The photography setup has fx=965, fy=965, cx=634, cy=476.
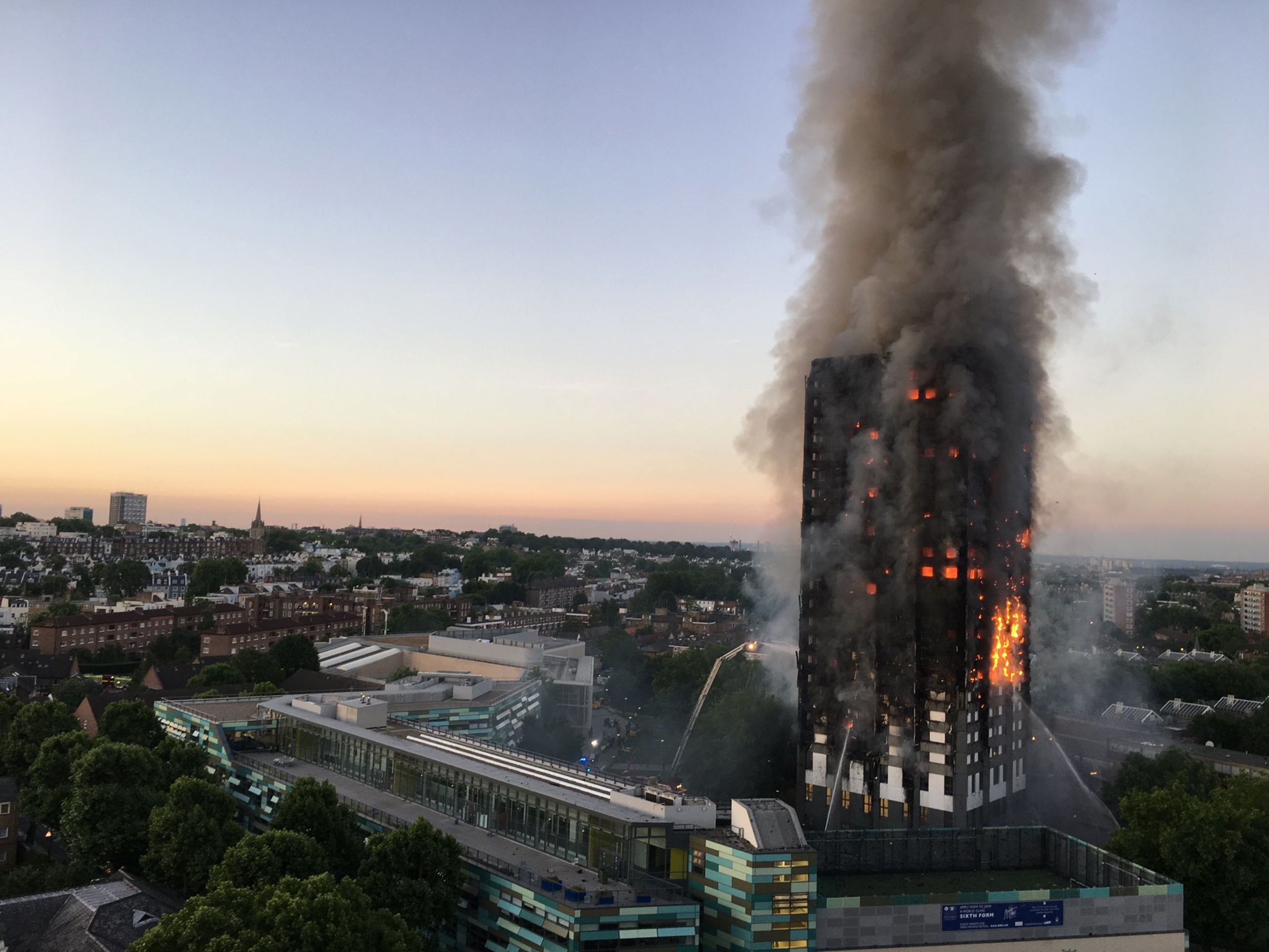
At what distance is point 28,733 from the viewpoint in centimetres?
5112

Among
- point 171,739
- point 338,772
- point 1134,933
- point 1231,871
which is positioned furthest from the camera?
point 171,739

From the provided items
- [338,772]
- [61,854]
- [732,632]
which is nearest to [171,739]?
[61,854]

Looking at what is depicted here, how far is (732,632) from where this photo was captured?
13250cm

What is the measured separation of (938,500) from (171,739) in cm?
4014

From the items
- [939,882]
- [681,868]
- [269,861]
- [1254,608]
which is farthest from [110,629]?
[1254,608]

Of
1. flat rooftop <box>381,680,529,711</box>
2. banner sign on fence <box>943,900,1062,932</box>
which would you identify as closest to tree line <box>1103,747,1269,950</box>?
banner sign on fence <box>943,900,1062,932</box>

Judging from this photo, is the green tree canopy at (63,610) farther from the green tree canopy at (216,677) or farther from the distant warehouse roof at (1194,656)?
the distant warehouse roof at (1194,656)

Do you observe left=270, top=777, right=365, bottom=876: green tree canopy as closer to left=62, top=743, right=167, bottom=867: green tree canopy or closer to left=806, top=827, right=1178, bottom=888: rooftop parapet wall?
left=62, top=743, right=167, bottom=867: green tree canopy

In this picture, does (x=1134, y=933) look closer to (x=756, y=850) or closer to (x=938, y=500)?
(x=756, y=850)

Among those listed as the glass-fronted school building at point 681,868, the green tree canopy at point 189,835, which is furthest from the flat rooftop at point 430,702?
the green tree canopy at point 189,835

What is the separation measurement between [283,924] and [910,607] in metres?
34.0

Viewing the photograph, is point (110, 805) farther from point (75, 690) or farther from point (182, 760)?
point (75, 690)

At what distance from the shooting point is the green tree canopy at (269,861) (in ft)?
97.7

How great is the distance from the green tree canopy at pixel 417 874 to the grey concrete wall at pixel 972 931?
1180 centimetres
